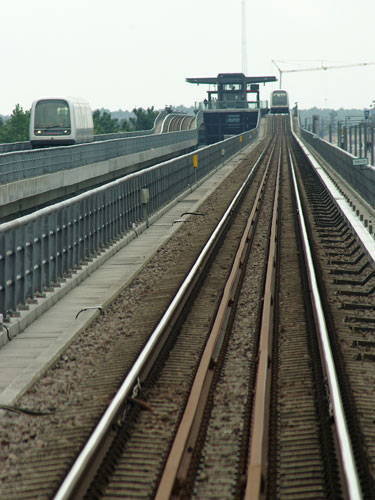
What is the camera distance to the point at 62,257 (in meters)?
14.4

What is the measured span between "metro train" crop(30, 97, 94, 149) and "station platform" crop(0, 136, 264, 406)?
2170 centimetres

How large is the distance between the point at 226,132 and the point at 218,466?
12541cm

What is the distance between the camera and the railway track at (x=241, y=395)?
6254 millimetres

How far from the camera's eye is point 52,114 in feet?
139

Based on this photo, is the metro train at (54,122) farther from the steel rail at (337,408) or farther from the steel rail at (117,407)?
the steel rail at (337,408)

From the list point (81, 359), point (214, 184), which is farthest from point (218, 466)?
point (214, 184)

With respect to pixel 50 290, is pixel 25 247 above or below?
above

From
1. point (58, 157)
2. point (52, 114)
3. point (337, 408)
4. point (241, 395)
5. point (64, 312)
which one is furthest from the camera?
point (52, 114)

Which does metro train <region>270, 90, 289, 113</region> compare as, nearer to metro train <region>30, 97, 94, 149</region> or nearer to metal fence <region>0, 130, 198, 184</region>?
metal fence <region>0, 130, 198, 184</region>

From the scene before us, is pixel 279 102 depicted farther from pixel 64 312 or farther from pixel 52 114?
pixel 64 312

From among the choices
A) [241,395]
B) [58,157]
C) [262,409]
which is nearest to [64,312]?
[241,395]

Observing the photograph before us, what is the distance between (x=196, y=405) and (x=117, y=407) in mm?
800

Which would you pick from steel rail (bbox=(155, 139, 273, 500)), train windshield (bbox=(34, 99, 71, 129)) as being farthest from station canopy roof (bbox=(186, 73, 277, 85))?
steel rail (bbox=(155, 139, 273, 500))

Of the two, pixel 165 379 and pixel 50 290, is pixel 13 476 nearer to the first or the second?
pixel 165 379
